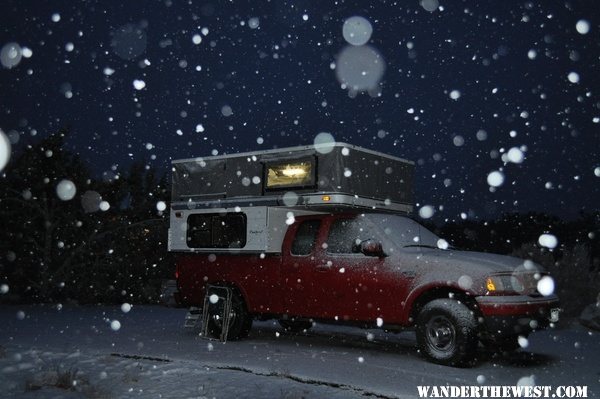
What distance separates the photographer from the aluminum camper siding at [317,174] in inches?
373

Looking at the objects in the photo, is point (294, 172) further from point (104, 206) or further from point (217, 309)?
point (104, 206)

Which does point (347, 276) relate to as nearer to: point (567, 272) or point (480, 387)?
point (480, 387)

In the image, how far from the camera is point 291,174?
989 centimetres

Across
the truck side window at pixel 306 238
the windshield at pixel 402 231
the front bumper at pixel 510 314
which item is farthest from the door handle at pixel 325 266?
the front bumper at pixel 510 314

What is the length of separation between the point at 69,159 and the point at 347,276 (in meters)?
11.5

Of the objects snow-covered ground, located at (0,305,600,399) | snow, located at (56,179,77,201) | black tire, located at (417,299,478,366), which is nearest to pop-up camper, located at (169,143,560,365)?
black tire, located at (417,299,478,366)

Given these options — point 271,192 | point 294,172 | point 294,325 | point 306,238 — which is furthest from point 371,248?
point 294,325

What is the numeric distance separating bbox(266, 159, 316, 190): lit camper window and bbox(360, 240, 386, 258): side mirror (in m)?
1.46

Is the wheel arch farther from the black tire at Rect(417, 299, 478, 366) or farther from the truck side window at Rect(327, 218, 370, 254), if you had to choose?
the truck side window at Rect(327, 218, 370, 254)

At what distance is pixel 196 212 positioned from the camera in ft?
36.2

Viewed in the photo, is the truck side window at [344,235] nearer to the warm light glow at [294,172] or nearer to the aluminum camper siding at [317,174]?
the aluminum camper siding at [317,174]

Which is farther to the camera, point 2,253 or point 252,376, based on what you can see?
point 2,253

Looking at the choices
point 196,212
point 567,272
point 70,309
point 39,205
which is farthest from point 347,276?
point 39,205

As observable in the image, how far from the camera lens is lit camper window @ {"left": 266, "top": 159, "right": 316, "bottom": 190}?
9633 millimetres
